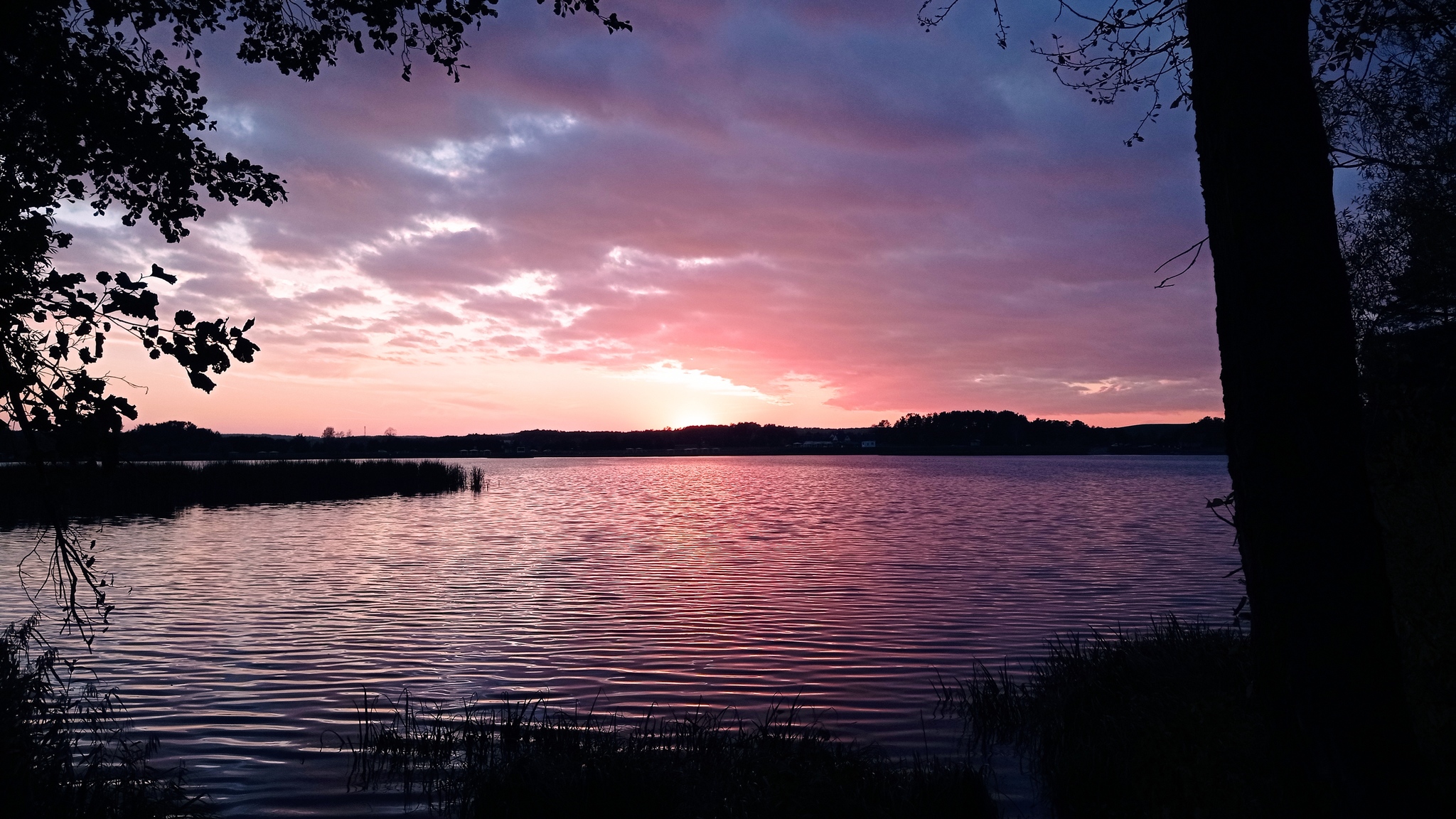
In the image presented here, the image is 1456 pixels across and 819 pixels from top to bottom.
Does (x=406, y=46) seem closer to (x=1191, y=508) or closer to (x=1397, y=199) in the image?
(x=1397, y=199)

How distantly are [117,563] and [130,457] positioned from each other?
20.4 m

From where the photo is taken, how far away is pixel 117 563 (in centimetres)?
2277

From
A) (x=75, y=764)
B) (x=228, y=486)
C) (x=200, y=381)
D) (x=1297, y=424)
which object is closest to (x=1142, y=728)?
(x=1297, y=424)

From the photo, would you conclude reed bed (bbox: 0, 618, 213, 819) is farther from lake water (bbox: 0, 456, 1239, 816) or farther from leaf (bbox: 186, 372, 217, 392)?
leaf (bbox: 186, 372, 217, 392)

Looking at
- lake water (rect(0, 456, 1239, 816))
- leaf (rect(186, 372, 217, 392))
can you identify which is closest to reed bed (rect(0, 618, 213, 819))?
lake water (rect(0, 456, 1239, 816))

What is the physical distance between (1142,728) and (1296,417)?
506 cm

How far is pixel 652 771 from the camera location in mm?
7180

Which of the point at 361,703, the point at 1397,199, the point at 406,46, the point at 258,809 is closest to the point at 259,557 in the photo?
the point at 361,703

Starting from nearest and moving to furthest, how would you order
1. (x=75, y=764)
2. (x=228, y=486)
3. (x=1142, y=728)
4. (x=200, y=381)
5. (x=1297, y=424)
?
(x=1297, y=424)
(x=200, y=381)
(x=75, y=764)
(x=1142, y=728)
(x=228, y=486)

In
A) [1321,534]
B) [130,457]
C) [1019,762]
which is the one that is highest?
[130,457]

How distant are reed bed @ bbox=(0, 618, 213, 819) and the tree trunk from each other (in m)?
8.20

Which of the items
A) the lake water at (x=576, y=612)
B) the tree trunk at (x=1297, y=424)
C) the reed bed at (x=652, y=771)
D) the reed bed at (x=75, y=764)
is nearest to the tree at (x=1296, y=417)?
the tree trunk at (x=1297, y=424)

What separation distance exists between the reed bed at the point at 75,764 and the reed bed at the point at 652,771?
5.51 ft

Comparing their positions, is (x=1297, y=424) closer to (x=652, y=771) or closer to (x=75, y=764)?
(x=652, y=771)
